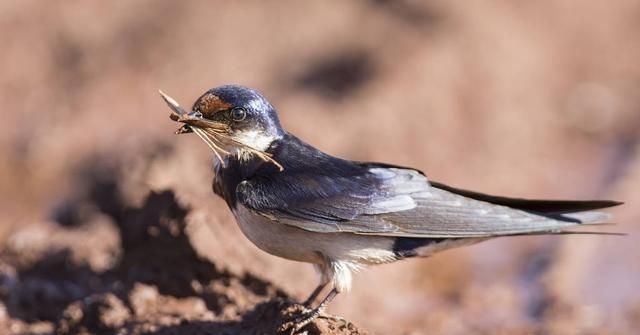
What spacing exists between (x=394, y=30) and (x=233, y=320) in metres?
5.42

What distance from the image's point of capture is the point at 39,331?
5270mm

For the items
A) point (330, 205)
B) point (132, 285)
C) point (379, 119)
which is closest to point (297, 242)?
point (330, 205)

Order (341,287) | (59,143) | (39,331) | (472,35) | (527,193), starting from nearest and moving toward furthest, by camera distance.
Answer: (341,287)
(39,331)
(527,193)
(59,143)
(472,35)

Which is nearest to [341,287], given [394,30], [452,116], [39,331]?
[39,331]

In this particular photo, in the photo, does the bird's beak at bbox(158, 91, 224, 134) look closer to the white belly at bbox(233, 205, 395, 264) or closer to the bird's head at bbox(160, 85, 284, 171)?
the bird's head at bbox(160, 85, 284, 171)

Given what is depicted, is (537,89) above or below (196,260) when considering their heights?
above

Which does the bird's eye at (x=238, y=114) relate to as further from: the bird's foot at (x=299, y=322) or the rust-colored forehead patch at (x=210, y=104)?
the bird's foot at (x=299, y=322)

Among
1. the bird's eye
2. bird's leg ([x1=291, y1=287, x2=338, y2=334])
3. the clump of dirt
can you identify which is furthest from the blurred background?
bird's leg ([x1=291, y1=287, x2=338, y2=334])

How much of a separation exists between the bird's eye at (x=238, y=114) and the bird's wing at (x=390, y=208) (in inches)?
10.6

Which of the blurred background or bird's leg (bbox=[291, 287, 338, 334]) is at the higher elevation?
the blurred background

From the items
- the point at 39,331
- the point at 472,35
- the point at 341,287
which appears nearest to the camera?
the point at 341,287

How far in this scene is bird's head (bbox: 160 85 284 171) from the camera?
445 centimetres

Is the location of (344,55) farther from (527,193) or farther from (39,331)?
(39,331)

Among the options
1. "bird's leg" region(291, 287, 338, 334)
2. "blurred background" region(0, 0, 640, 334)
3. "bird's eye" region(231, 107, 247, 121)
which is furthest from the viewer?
"blurred background" region(0, 0, 640, 334)
